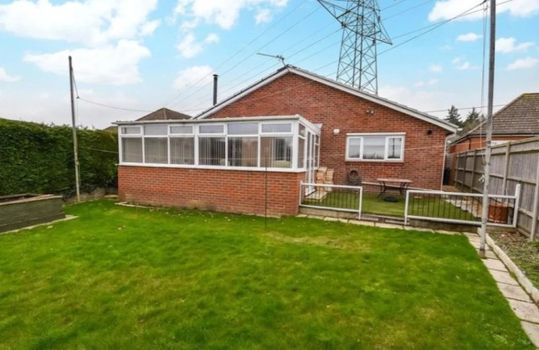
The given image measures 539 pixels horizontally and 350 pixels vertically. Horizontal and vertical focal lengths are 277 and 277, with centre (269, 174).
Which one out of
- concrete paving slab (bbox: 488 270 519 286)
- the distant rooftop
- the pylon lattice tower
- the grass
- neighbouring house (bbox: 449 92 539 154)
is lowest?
concrete paving slab (bbox: 488 270 519 286)

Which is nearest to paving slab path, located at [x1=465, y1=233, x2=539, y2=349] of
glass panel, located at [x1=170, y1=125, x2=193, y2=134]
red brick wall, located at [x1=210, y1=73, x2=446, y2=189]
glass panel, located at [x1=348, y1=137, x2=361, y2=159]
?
red brick wall, located at [x1=210, y1=73, x2=446, y2=189]

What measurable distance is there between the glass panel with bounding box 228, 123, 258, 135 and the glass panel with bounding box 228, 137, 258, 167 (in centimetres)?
18

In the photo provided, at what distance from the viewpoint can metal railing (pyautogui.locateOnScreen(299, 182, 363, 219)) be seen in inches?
304

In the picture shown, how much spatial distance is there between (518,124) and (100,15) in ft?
67.4

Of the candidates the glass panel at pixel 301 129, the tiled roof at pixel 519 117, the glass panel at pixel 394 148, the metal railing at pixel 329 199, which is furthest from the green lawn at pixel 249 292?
the tiled roof at pixel 519 117

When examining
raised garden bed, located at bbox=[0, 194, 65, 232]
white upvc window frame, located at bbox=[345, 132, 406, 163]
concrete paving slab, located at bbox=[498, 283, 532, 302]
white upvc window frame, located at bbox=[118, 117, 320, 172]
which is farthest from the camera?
white upvc window frame, located at bbox=[345, 132, 406, 163]

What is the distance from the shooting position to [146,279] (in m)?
4.00

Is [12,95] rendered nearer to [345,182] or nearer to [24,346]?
[24,346]

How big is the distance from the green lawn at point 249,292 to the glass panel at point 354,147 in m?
5.71

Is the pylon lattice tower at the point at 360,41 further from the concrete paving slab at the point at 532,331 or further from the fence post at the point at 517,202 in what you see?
the concrete paving slab at the point at 532,331

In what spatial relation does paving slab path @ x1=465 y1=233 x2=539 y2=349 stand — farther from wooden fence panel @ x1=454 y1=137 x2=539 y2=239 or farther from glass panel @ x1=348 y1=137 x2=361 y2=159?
glass panel @ x1=348 y1=137 x2=361 y2=159

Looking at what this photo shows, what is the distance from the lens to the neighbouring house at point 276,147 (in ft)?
27.3

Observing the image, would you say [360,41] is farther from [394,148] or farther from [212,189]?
[212,189]

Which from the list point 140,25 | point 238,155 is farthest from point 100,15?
point 238,155
